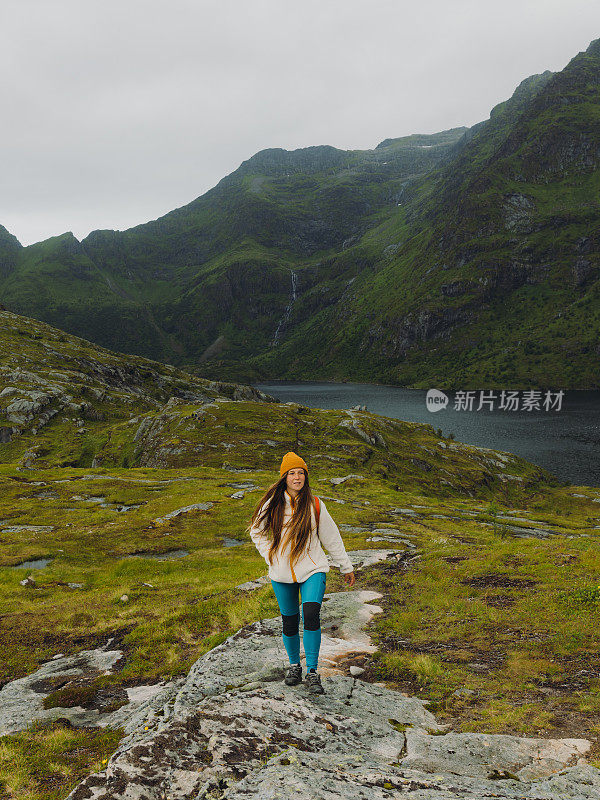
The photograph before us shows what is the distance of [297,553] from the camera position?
831cm

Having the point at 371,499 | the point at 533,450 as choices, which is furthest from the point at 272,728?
the point at 533,450

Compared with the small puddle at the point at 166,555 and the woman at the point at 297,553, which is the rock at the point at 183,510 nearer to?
the small puddle at the point at 166,555

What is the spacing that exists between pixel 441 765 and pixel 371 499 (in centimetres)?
5736

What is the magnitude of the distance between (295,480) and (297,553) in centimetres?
147

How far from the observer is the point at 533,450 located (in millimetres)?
142500

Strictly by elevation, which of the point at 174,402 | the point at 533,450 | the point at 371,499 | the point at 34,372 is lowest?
the point at 533,450

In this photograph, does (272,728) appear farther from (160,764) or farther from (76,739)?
(76,739)

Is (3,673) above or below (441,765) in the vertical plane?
below

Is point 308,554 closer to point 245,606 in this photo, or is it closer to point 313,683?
point 313,683

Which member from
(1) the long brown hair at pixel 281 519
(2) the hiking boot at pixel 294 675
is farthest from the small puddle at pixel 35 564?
(1) the long brown hair at pixel 281 519

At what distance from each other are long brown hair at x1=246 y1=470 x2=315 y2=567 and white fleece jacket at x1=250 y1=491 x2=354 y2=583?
9cm

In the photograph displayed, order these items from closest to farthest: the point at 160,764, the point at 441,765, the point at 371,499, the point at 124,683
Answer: the point at 160,764 → the point at 441,765 → the point at 124,683 → the point at 371,499

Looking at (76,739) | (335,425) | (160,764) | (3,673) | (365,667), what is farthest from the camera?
(335,425)

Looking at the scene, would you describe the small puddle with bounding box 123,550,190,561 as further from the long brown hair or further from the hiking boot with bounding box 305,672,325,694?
the long brown hair
